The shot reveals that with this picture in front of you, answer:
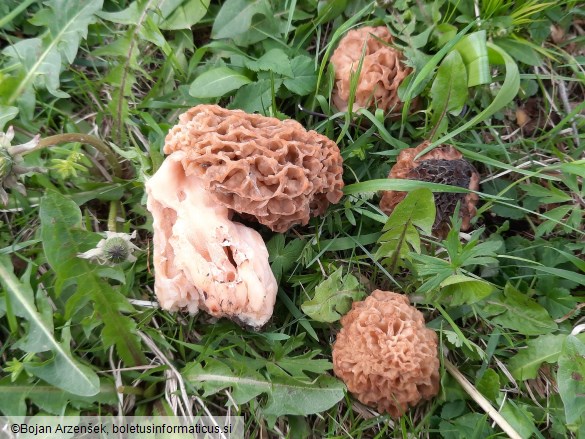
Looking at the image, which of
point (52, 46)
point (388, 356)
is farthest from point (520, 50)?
point (52, 46)

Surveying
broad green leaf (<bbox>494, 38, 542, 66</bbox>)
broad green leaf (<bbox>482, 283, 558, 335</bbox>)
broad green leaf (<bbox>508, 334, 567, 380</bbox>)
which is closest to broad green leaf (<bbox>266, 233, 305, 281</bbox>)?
broad green leaf (<bbox>482, 283, 558, 335</bbox>)

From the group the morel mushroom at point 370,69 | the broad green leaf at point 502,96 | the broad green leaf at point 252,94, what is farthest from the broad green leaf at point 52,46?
the broad green leaf at point 502,96

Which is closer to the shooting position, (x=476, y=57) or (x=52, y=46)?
(x=476, y=57)

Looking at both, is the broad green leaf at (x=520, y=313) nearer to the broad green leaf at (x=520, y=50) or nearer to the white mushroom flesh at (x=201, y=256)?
the white mushroom flesh at (x=201, y=256)

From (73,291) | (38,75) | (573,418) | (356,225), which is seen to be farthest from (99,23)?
(573,418)

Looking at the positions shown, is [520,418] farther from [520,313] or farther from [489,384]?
[520,313]

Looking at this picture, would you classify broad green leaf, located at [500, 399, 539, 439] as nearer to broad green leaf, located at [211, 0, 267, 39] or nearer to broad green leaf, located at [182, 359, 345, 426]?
broad green leaf, located at [182, 359, 345, 426]
